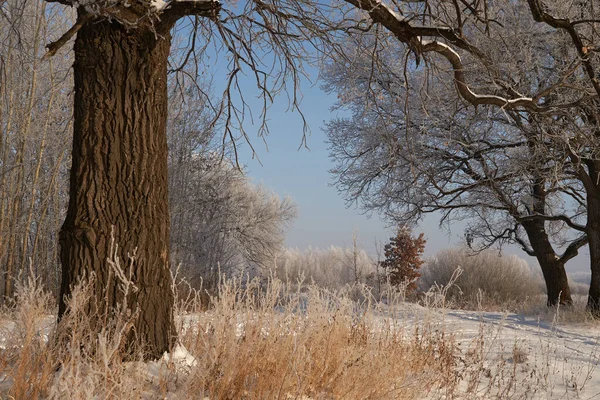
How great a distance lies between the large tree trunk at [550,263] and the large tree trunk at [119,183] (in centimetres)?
982

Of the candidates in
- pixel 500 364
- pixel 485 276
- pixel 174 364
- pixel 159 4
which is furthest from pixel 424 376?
pixel 485 276

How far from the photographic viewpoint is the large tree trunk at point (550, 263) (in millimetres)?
11266

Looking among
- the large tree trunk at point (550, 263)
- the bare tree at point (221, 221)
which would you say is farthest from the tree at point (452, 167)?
the bare tree at point (221, 221)

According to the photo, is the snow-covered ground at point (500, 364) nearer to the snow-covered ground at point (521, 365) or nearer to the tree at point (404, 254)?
the snow-covered ground at point (521, 365)

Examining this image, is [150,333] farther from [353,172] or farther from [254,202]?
[254,202]

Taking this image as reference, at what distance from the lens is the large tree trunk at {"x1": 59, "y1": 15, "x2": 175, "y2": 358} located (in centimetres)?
352

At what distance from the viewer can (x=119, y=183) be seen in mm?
3584

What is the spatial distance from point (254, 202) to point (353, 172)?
4788mm

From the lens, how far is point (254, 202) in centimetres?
1619

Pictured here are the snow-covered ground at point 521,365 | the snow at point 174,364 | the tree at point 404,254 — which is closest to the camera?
the snow at point 174,364

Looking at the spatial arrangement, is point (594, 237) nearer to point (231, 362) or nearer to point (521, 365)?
point (521, 365)

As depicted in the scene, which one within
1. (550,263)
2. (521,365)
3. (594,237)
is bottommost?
(521,365)

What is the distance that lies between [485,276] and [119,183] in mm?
13885

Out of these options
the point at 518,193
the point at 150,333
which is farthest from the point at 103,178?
the point at 518,193
